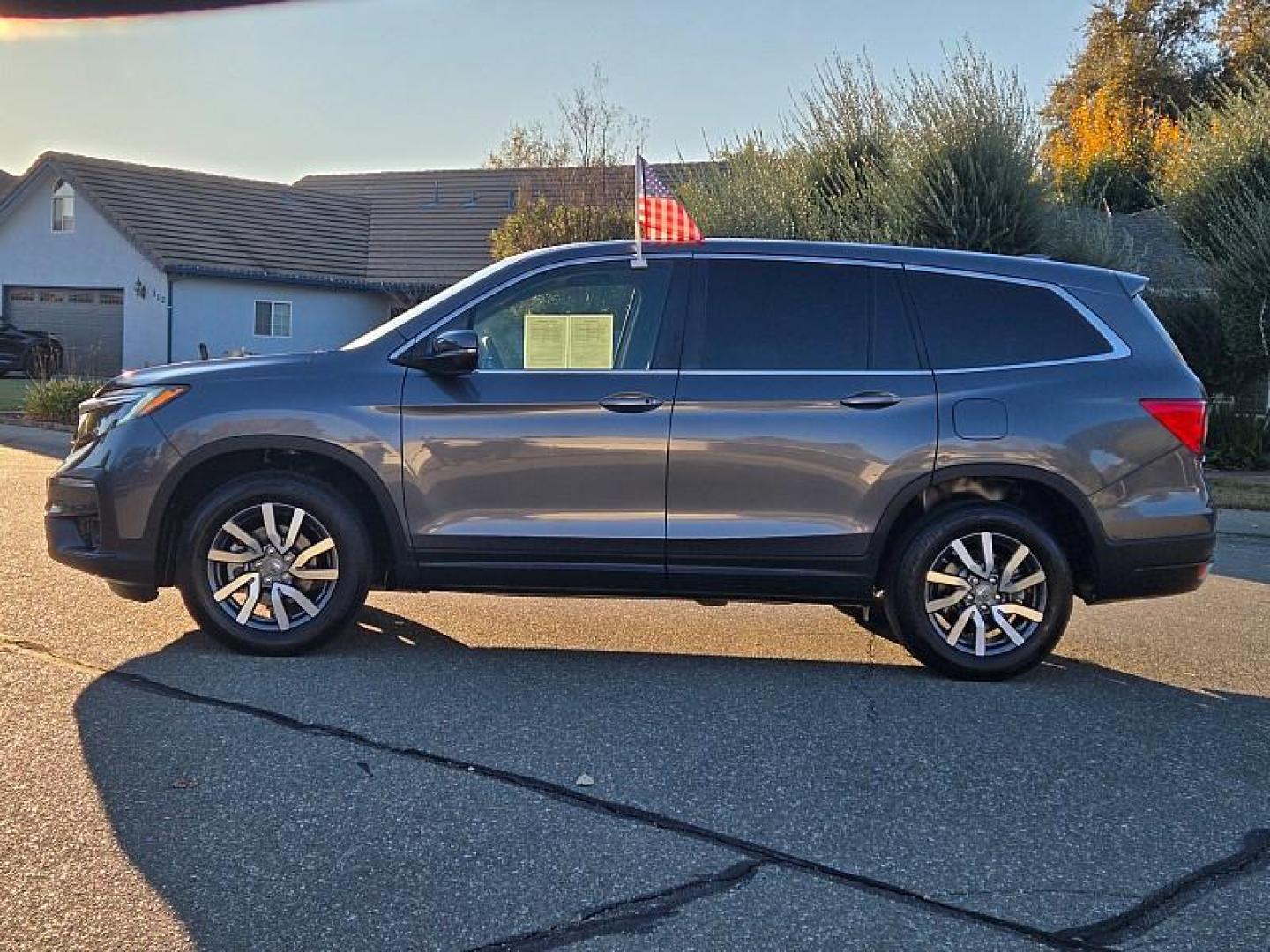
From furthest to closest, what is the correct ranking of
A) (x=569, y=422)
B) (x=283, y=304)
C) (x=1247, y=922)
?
Answer: (x=283, y=304) < (x=569, y=422) < (x=1247, y=922)

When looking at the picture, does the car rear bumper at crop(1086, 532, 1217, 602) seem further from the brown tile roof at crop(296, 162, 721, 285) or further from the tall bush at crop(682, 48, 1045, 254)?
the brown tile roof at crop(296, 162, 721, 285)

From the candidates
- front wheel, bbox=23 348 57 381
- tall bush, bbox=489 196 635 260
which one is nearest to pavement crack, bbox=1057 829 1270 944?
tall bush, bbox=489 196 635 260

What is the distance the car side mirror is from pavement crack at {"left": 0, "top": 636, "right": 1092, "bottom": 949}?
165 cm

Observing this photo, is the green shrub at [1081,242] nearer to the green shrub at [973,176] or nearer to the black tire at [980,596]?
the green shrub at [973,176]

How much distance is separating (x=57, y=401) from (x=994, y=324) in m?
17.5

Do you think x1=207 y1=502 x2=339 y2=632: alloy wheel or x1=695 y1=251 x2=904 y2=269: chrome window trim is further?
x1=695 y1=251 x2=904 y2=269: chrome window trim

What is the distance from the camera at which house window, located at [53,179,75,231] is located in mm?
32938

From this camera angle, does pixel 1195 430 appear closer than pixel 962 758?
No

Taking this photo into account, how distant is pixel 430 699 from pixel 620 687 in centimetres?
84

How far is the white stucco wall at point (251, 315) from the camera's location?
31.3 meters

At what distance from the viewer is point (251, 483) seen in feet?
18.3

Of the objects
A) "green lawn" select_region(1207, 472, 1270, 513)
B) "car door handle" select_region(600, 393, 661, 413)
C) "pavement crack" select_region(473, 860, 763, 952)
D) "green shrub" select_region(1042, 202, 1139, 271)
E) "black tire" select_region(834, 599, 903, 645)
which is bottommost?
"pavement crack" select_region(473, 860, 763, 952)

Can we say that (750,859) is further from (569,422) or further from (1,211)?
(1,211)

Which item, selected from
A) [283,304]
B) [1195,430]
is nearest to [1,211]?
[283,304]
